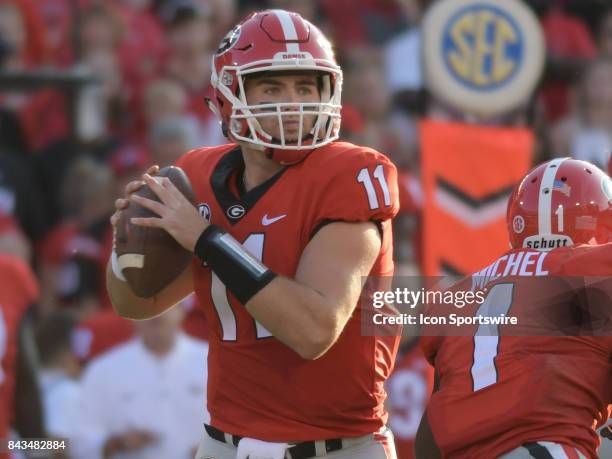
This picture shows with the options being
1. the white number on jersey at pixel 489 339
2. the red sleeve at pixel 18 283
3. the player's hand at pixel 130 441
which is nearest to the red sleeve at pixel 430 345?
the white number on jersey at pixel 489 339

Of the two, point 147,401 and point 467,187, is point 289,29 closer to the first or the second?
point 467,187

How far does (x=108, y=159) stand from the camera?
27.6 ft

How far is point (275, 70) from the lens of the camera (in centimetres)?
398

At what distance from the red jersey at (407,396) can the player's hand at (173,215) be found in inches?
128

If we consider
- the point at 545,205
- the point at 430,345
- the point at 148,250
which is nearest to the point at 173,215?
the point at 148,250

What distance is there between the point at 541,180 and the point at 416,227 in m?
4.39

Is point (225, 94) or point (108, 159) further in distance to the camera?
point (108, 159)

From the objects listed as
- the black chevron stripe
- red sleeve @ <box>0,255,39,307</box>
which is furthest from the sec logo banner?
red sleeve @ <box>0,255,39,307</box>

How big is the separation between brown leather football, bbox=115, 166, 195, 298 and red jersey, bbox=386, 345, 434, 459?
10.2ft

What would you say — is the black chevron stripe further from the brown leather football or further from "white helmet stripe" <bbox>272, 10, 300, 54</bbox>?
the brown leather football

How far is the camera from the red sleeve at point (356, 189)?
379 centimetres

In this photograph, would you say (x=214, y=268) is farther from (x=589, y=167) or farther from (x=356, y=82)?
(x=356, y=82)

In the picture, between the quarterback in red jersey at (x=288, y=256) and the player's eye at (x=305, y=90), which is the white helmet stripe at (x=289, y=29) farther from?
the player's eye at (x=305, y=90)

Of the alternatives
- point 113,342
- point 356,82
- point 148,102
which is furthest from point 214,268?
point 356,82
